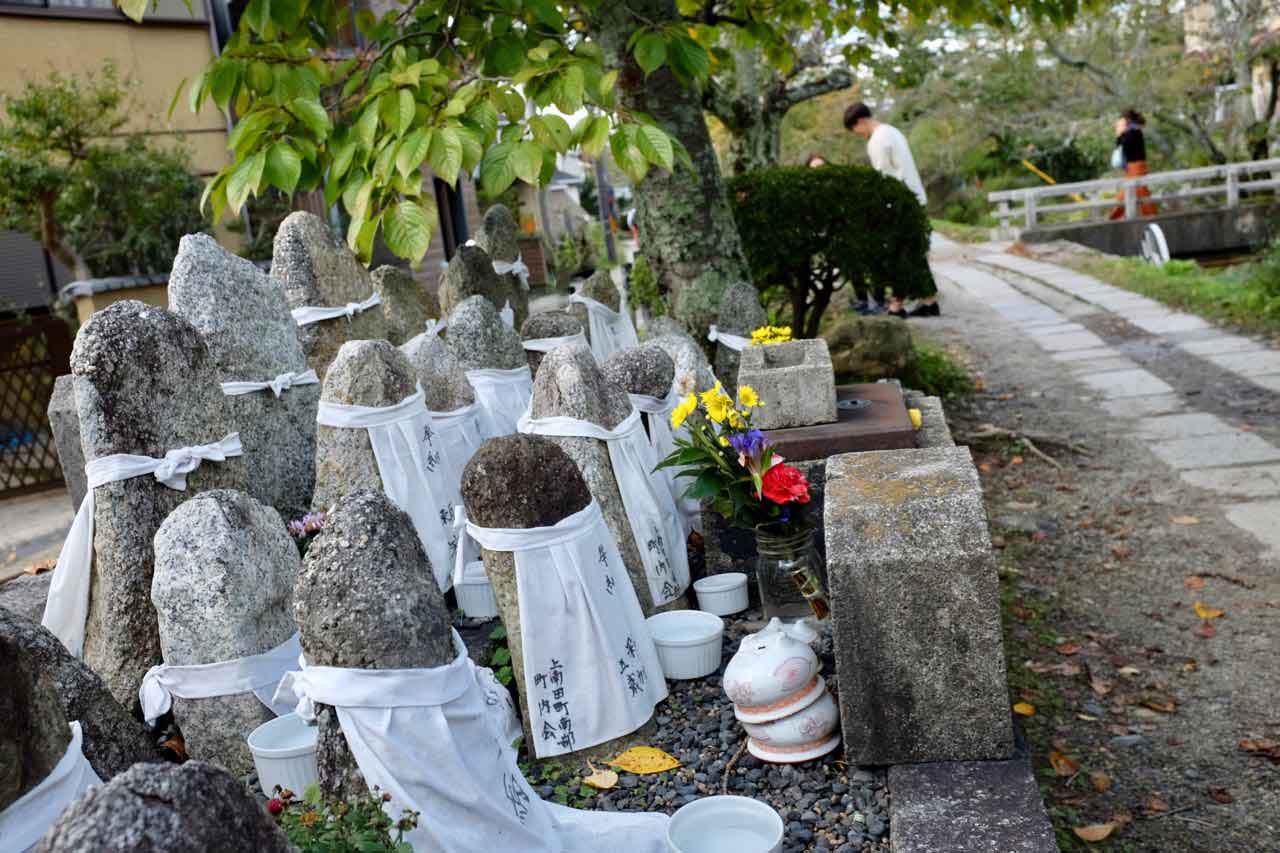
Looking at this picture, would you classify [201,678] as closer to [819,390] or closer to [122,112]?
[819,390]

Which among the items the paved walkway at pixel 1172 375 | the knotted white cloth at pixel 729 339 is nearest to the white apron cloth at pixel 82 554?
the knotted white cloth at pixel 729 339

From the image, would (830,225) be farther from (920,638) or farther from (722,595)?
(920,638)

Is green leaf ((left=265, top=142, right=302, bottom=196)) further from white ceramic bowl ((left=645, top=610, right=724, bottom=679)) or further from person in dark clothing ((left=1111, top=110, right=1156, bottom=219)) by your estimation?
person in dark clothing ((left=1111, top=110, right=1156, bottom=219))

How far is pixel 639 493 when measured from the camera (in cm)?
421

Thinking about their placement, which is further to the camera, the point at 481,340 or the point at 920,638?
the point at 481,340

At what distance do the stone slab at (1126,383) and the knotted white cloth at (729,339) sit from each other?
340 cm

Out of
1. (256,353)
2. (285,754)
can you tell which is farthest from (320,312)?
(285,754)

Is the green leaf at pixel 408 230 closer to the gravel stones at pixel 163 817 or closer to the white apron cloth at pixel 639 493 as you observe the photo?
the white apron cloth at pixel 639 493

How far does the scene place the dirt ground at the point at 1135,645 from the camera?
3299mm

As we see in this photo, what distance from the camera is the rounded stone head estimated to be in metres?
3.28

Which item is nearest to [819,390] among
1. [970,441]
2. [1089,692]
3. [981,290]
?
[1089,692]

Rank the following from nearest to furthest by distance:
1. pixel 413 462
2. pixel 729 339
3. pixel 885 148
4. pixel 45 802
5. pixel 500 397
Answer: pixel 45 802 → pixel 413 462 → pixel 500 397 → pixel 729 339 → pixel 885 148

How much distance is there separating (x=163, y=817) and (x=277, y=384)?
3.27m

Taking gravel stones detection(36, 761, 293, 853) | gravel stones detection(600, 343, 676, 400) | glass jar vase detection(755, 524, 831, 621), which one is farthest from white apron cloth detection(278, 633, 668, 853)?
gravel stones detection(600, 343, 676, 400)
